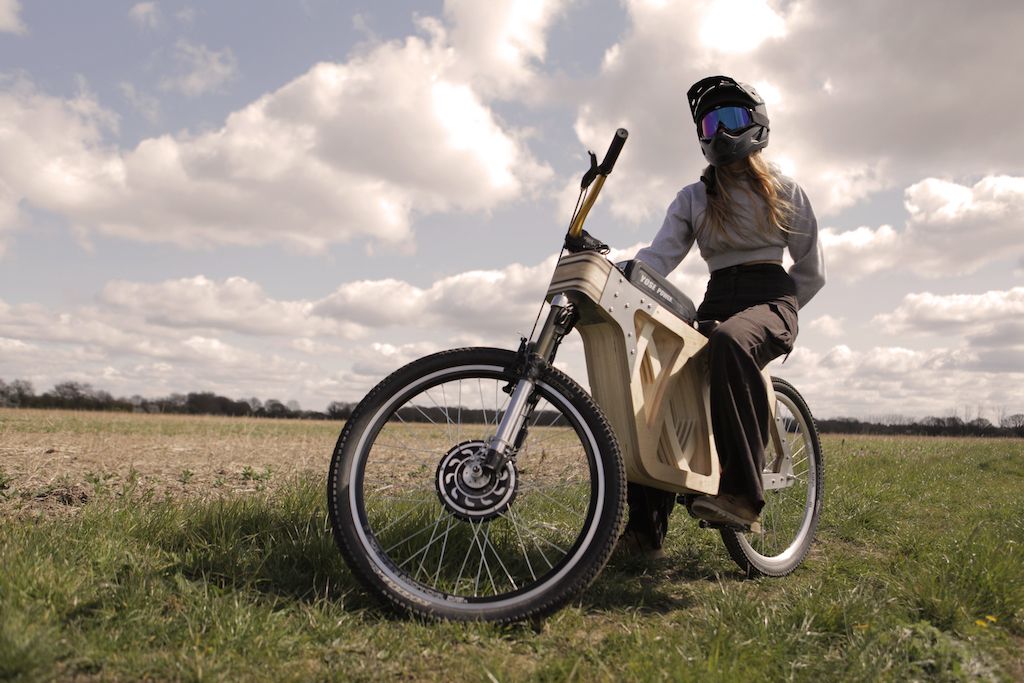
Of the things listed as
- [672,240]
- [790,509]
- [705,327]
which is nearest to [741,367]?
[705,327]

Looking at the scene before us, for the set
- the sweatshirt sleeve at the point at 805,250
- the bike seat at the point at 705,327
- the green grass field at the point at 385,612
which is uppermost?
the sweatshirt sleeve at the point at 805,250

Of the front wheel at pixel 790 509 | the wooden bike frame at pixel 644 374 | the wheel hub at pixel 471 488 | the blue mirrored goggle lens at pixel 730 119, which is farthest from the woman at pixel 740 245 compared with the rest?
the wheel hub at pixel 471 488

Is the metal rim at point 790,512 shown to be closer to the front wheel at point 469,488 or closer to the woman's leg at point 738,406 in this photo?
the woman's leg at point 738,406

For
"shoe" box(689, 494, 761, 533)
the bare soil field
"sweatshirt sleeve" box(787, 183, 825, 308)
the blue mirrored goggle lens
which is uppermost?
Answer: the blue mirrored goggle lens

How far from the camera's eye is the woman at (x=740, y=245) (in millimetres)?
3908

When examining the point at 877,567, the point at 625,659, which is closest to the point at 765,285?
the point at 877,567

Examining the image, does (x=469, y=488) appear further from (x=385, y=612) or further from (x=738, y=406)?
(x=738, y=406)

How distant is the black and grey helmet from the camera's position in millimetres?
4137

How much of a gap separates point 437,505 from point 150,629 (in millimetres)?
1604

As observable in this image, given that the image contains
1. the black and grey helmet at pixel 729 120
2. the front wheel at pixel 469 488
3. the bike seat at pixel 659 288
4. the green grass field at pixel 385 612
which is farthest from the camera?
the black and grey helmet at pixel 729 120

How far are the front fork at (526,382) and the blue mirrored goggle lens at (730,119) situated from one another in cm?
148

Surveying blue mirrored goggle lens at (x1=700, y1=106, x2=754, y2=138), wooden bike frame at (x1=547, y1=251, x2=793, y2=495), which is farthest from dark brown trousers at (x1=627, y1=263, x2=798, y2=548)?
blue mirrored goggle lens at (x1=700, y1=106, x2=754, y2=138)

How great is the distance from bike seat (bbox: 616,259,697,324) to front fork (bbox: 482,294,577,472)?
1.21ft

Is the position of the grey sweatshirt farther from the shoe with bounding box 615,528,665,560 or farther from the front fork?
the shoe with bounding box 615,528,665,560
